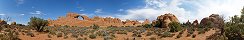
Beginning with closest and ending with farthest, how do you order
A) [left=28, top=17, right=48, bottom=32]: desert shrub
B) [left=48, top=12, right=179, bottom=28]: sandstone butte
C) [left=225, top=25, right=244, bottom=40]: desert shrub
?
[left=225, top=25, right=244, bottom=40]: desert shrub → [left=28, top=17, right=48, bottom=32]: desert shrub → [left=48, top=12, right=179, bottom=28]: sandstone butte

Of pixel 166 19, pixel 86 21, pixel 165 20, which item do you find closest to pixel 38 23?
pixel 165 20

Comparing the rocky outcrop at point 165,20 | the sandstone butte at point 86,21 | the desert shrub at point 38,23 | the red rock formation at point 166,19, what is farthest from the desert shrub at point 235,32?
the sandstone butte at point 86,21

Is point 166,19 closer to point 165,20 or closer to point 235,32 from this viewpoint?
point 165,20

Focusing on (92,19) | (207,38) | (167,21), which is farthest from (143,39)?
(92,19)

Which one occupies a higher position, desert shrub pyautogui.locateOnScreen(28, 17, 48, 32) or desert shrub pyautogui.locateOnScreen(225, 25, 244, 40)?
desert shrub pyautogui.locateOnScreen(28, 17, 48, 32)

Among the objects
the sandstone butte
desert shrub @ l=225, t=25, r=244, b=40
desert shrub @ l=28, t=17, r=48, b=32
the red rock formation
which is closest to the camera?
A: desert shrub @ l=225, t=25, r=244, b=40

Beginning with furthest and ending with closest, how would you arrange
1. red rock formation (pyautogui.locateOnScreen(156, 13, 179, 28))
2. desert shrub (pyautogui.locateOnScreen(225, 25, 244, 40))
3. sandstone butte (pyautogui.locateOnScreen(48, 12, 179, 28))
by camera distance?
sandstone butte (pyautogui.locateOnScreen(48, 12, 179, 28)), red rock formation (pyautogui.locateOnScreen(156, 13, 179, 28)), desert shrub (pyautogui.locateOnScreen(225, 25, 244, 40))

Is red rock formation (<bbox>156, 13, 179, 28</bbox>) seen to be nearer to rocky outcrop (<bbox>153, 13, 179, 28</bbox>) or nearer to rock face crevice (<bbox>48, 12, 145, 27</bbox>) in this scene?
rocky outcrop (<bbox>153, 13, 179, 28</bbox>)

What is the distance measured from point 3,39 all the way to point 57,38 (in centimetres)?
1345

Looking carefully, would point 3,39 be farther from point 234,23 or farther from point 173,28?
Result: point 173,28

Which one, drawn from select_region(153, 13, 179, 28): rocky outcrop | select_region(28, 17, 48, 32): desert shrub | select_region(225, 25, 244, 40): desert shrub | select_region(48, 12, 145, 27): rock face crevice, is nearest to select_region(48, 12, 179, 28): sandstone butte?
select_region(48, 12, 145, 27): rock face crevice

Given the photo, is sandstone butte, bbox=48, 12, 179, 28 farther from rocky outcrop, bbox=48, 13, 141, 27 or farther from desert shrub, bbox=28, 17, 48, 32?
desert shrub, bbox=28, 17, 48, 32

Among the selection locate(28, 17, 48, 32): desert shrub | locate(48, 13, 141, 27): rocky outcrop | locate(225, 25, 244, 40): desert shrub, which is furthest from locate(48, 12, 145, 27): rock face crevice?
locate(225, 25, 244, 40): desert shrub

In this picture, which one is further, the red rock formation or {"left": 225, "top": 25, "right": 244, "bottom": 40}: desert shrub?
the red rock formation
